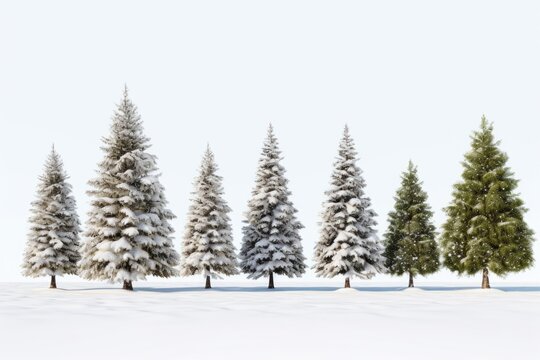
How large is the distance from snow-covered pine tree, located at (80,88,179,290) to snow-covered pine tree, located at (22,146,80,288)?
705 cm

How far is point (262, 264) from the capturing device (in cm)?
5056

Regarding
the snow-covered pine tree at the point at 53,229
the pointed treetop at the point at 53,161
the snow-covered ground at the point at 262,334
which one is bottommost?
the snow-covered ground at the point at 262,334

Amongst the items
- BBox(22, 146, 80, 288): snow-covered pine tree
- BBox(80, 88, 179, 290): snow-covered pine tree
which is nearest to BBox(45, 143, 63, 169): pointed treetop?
BBox(22, 146, 80, 288): snow-covered pine tree

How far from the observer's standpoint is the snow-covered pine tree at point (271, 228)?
5028 centimetres

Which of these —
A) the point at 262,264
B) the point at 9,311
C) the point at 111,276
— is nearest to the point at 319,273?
the point at 262,264

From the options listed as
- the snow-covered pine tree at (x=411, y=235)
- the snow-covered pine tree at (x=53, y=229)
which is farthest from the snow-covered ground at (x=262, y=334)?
the snow-covered pine tree at (x=411, y=235)

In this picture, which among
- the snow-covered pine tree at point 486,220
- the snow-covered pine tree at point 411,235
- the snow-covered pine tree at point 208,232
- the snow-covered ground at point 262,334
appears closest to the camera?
the snow-covered ground at point 262,334

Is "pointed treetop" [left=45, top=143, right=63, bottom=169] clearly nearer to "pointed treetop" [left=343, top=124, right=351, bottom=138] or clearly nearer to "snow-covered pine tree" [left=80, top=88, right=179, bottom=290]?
"snow-covered pine tree" [left=80, top=88, right=179, bottom=290]

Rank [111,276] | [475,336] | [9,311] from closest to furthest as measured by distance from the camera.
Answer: [475,336]
[9,311]
[111,276]

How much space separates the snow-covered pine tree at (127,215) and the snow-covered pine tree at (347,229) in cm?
1314

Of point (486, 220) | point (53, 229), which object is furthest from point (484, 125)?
point (53, 229)

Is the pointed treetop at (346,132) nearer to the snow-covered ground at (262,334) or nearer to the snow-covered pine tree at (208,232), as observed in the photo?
the snow-covered pine tree at (208,232)

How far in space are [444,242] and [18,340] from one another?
4014 cm

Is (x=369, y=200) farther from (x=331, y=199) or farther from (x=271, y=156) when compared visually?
(x=271, y=156)
